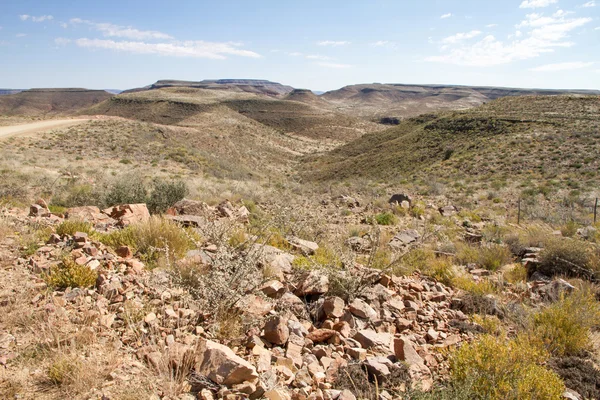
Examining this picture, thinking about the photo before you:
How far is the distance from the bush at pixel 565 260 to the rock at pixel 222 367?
223 inches

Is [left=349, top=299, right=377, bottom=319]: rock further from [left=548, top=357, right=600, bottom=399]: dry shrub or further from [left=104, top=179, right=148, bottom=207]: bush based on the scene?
[left=104, top=179, right=148, bottom=207]: bush

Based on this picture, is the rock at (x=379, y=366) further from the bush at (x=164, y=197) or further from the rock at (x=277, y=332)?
the bush at (x=164, y=197)

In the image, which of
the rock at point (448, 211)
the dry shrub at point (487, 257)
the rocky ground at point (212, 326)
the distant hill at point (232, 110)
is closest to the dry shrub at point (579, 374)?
the rocky ground at point (212, 326)

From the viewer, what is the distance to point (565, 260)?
18.9 ft

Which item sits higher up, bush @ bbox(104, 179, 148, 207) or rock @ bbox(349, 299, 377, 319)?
bush @ bbox(104, 179, 148, 207)

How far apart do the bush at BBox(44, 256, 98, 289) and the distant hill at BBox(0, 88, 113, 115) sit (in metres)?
122

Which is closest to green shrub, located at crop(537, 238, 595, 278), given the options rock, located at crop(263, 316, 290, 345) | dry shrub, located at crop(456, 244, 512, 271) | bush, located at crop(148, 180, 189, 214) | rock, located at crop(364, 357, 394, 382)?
dry shrub, located at crop(456, 244, 512, 271)

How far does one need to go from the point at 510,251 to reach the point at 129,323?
23.3 ft

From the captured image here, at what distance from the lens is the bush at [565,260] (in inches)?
232

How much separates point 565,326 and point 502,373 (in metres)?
1.50

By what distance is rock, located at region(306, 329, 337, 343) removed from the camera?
337cm

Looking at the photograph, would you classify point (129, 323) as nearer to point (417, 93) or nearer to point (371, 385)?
point (371, 385)

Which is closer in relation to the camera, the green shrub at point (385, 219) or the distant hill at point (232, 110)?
the green shrub at point (385, 219)

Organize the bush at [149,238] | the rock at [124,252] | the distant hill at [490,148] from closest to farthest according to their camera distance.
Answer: the rock at [124,252] → the bush at [149,238] → the distant hill at [490,148]
